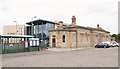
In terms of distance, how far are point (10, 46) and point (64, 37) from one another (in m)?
17.5

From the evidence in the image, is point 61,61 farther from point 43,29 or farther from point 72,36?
point 43,29

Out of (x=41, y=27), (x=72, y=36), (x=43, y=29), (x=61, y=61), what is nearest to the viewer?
(x=61, y=61)

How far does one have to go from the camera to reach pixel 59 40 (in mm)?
44031

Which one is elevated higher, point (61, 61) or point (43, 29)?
point (43, 29)

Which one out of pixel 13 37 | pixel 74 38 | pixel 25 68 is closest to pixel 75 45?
pixel 74 38

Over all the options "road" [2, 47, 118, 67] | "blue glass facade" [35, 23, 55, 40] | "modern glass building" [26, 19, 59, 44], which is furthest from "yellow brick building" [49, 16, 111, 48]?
"road" [2, 47, 118, 67]

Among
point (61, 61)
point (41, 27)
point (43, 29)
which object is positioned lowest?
point (61, 61)

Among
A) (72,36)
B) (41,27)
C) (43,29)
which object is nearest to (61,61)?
(72,36)

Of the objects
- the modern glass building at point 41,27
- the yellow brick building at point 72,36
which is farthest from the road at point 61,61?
the modern glass building at point 41,27

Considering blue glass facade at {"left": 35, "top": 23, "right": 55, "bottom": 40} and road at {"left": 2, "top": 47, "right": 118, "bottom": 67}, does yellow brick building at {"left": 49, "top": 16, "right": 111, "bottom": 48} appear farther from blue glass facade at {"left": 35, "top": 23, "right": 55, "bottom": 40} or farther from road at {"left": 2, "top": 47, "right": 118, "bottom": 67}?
road at {"left": 2, "top": 47, "right": 118, "bottom": 67}

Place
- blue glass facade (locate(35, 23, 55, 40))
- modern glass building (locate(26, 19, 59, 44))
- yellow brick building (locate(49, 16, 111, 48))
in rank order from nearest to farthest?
yellow brick building (locate(49, 16, 111, 48)), modern glass building (locate(26, 19, 59, 44)), blue glass facade (locate(35, 23, 55, 40))

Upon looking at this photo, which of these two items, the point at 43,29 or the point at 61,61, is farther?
the point at 43,29

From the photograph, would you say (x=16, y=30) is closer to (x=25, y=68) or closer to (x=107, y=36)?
(x=107, y=36)

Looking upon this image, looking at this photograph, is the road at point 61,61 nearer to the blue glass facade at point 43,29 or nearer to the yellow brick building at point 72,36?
the yellow brick building at point 72,36
